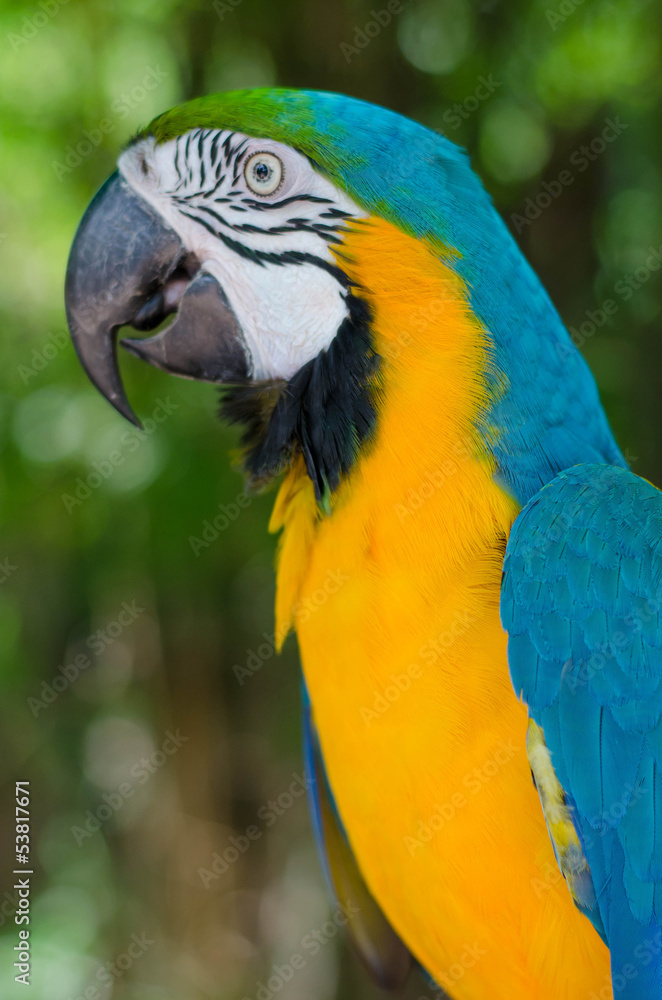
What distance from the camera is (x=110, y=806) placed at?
2621 millimetres

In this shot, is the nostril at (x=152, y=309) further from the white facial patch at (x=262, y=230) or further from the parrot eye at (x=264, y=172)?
the parrot eye at (x=264, y=172)

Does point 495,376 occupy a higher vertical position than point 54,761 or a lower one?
higher

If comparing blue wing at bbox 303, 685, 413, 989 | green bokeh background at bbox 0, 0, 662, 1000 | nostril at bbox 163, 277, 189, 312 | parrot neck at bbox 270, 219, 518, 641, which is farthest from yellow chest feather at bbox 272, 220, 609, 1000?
green bokeh background at bbox 0, 0, 662, 1000

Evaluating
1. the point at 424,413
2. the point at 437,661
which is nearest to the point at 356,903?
the point at 437,661

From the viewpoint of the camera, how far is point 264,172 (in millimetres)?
1063

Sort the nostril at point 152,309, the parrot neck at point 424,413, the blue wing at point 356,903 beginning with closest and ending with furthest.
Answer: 1. the parrot neck at point 424,413
2. the nostril at point 152,309
3. the blue wing at point 356,903

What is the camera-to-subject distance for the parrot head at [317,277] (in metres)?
1.03

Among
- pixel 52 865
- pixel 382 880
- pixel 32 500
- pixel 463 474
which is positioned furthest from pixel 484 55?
pixel 52 865

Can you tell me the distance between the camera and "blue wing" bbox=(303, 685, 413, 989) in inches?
57.6

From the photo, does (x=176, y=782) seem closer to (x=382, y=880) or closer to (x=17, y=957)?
(x=17, y=957)

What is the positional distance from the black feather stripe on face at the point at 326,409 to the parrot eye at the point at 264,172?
0.63 ft

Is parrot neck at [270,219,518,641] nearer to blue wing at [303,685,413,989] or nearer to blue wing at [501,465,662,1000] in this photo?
blue wing at [501,465,662,1000]

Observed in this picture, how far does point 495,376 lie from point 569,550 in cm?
25

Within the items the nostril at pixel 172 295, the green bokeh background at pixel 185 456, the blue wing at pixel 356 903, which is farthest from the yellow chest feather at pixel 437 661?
the green bokeh background at pixel 185 456
